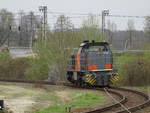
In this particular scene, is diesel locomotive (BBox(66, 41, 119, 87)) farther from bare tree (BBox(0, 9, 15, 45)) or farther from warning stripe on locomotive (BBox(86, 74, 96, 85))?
bare tree (BBox(0, 9, 15, 45))

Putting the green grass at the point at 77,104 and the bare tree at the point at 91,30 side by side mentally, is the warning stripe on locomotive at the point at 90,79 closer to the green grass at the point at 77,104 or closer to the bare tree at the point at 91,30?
the green grass at the point at 77,104

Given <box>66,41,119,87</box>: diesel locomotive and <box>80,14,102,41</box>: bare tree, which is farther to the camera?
<box>80,14,102,41</box>: bare tree

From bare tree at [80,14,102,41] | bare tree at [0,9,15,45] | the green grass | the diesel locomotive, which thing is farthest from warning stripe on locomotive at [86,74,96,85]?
bare tree at [0,9,15,45]

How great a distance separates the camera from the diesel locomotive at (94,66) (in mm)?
24484

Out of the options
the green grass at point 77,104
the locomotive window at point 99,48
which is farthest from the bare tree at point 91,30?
the green grass at point 77,104

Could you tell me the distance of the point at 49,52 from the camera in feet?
118

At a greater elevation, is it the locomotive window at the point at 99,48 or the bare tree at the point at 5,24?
the bare tree at the point at 5,24

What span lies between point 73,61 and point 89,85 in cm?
227

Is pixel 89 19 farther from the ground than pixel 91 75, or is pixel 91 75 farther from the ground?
pixel 89 19

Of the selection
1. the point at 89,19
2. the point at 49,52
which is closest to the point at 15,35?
the point at 89,19

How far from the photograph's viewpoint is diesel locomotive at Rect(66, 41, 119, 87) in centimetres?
2448

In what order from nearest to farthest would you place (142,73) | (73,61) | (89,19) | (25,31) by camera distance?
(73,61), (142,73), (89,19), (25,31)

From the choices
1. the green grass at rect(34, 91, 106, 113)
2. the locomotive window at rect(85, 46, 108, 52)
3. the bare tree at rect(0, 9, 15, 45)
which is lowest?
the green grass at rect(34, 91, 106, 113)

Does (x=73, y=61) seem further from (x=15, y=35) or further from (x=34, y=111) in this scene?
(x=15, y=35)
